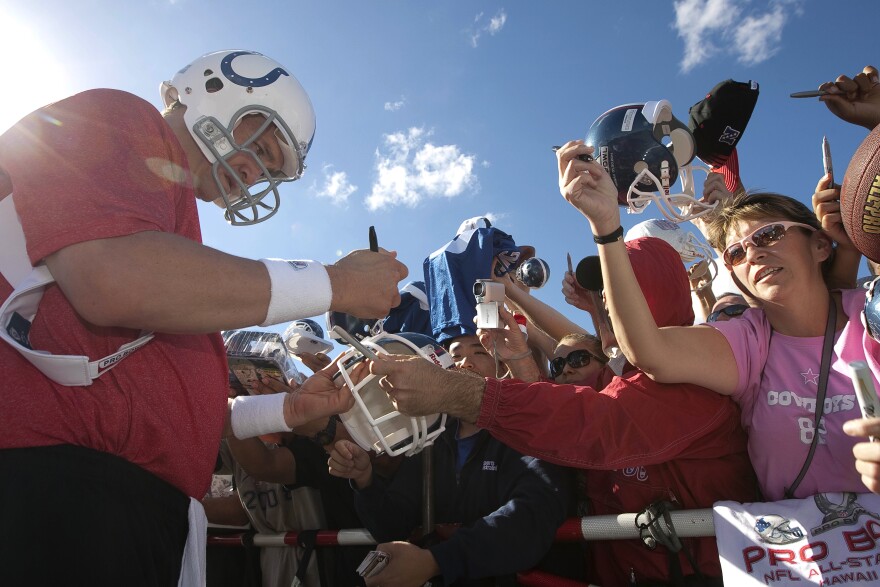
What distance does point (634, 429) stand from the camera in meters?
2.74

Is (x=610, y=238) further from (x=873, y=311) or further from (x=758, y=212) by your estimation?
(x=873, y=311)

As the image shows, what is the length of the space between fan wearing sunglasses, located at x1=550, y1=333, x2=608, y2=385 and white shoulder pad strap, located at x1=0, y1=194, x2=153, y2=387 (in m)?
3.18

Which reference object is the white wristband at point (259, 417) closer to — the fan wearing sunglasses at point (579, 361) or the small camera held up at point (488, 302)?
the small camera held up at point (488, 302)

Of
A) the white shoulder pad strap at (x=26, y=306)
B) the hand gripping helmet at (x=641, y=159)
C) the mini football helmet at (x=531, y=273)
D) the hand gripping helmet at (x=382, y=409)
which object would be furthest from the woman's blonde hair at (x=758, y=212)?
the mini football helmet at (x=531, y=273)

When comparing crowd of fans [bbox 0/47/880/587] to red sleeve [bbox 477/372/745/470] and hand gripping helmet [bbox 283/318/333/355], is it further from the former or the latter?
hand gripping helmet [bbox 283/318/333/355]

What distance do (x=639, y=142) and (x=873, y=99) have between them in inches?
55.2

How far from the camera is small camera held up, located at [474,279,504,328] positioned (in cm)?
382

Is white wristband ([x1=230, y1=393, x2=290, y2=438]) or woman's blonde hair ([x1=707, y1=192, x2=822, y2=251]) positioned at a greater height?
woman's blonde hair ([x1=707, y1=192, x2=822, y2=251])

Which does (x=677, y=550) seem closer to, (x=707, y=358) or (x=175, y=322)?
(x=707, y=358)

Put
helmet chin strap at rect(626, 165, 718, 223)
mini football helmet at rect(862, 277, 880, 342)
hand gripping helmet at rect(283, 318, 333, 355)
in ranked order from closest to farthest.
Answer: mini football helmet at rect(862, 277, 880, 342)
helmet chin strap at rect(626, 165, 718, 223)
hand gripping helmet at rect(283, 318, 333, 355)

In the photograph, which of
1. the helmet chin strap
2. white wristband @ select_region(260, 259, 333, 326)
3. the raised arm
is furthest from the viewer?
the helmet chin strap

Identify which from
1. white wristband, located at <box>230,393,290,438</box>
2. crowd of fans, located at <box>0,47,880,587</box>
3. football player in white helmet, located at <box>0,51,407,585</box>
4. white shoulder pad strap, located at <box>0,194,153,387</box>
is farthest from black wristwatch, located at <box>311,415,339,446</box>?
white shoulder pad strap, located at <box>0,194,153,387</box>

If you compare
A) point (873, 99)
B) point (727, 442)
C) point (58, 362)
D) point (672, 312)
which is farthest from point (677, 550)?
point (873, 99)

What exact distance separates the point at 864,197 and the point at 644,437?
134cm
